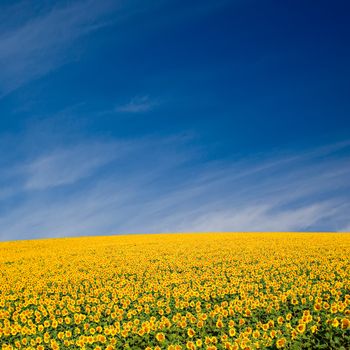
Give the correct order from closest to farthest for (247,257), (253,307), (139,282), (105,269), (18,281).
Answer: (253,307), (139,282), (18,281), (105,269), (247,257)

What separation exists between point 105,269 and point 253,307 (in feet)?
36.7

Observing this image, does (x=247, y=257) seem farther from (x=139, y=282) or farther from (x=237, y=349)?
(x=237, y=349)

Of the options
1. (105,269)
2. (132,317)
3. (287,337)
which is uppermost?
(105,269)

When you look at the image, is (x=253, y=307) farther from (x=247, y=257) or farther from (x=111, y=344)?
(x=247, y=257)

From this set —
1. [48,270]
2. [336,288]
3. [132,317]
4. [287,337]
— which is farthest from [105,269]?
[287,337]

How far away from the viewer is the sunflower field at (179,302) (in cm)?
901

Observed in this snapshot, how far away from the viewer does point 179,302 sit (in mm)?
12586

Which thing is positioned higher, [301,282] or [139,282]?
[139,282]

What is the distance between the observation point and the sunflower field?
9.01 meters

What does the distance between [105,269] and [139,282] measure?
176 inches

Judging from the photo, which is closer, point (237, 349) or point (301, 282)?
point (237, 349)

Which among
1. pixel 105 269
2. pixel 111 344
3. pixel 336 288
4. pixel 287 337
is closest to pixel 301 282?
A: pixel 336 288

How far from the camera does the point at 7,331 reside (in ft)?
34.7

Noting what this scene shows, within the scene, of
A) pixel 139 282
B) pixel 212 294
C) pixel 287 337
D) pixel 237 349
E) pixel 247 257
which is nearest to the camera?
pixel 237 349
